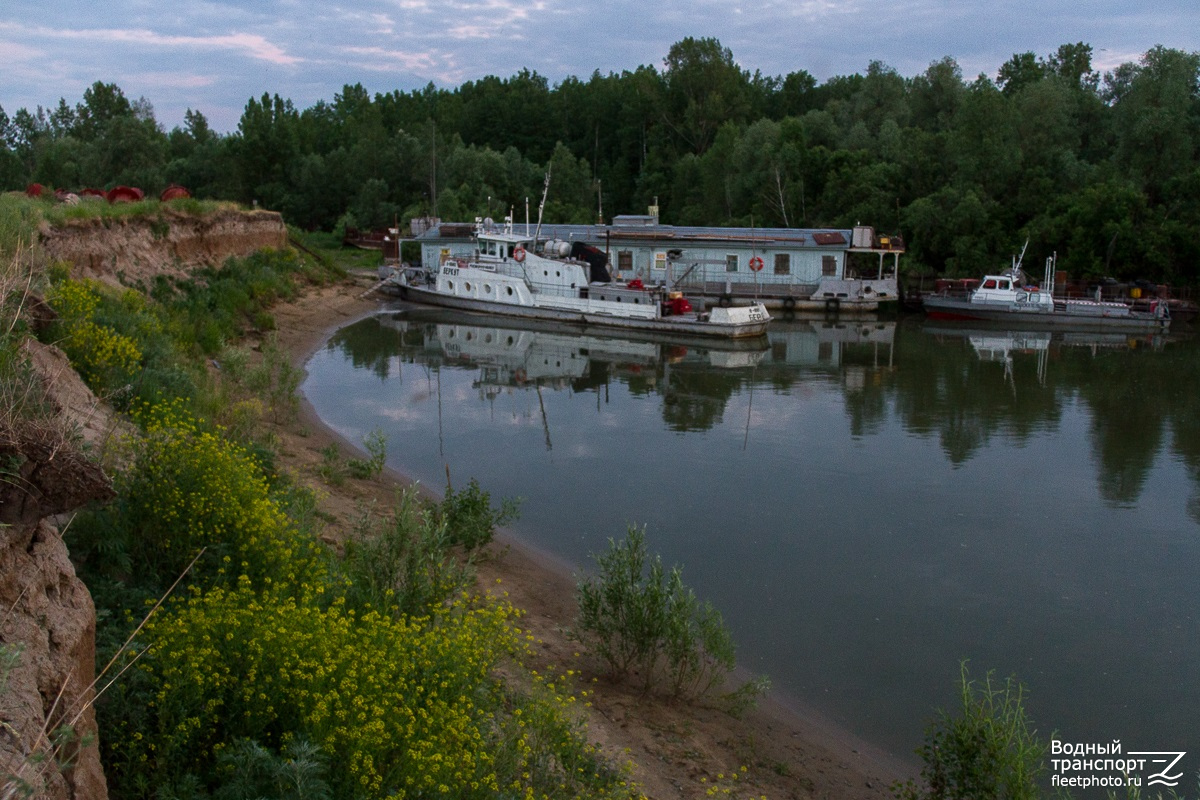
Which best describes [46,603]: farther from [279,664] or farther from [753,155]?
[753,155]

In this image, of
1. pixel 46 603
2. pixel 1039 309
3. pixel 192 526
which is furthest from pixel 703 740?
pixel 1039 309

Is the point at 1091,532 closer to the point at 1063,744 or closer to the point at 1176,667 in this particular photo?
the point at 1176,667

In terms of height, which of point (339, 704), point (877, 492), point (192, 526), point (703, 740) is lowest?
point (703, 740)

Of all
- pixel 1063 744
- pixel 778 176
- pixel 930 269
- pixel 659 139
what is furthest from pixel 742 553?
pixel 659 139

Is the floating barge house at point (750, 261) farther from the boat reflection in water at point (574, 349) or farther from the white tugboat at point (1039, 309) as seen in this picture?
the white tugboat at point (1039, 309)

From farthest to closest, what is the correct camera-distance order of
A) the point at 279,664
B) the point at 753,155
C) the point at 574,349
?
the point at 753,155, the point at 574,349, the point at 279,664

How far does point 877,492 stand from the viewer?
54.7 ft

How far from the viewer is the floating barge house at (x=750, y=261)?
44781mm

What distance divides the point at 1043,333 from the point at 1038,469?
23.0 meters

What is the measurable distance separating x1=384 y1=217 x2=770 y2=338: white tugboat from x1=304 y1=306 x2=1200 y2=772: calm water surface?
3.17 metres

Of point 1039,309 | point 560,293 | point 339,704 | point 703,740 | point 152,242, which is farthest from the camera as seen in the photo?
point 1039,309

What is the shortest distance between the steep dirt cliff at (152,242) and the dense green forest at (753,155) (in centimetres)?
1787

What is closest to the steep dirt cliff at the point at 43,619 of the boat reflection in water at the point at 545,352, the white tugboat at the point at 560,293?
the boat reflection in water at the point at 545,352

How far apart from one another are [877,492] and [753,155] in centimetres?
4770
